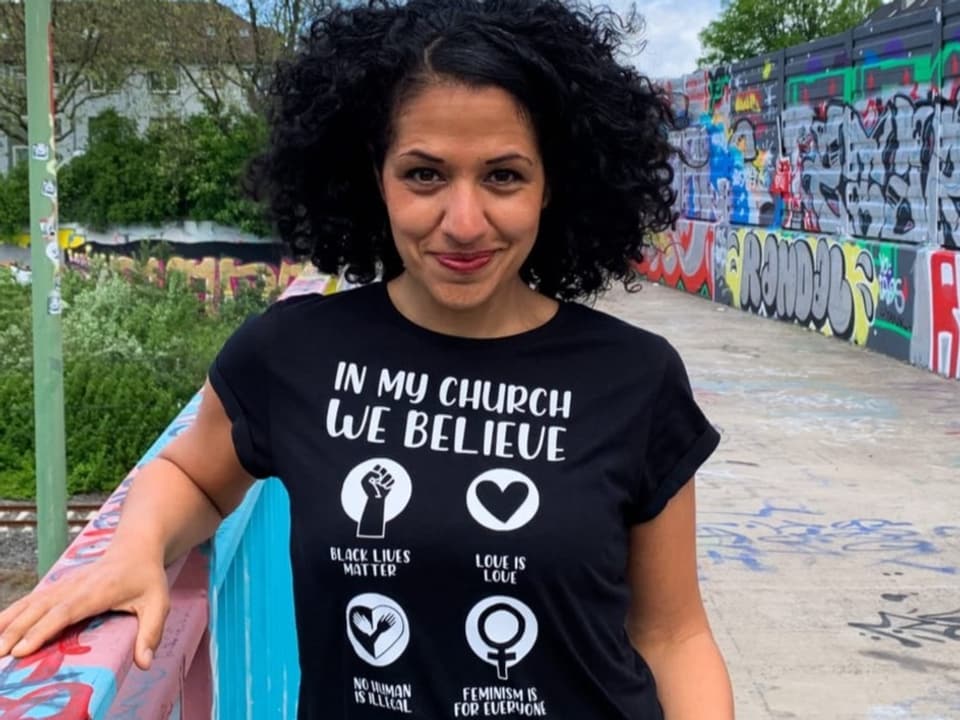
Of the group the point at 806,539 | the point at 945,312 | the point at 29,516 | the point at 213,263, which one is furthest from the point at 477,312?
the point at 213,263

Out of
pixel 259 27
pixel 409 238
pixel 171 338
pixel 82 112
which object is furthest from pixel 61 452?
pixel 82 112

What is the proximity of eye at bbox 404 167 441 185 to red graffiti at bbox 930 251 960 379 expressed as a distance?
9.78 metres

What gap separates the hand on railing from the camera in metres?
1.41

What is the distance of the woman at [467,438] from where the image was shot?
5.62ft

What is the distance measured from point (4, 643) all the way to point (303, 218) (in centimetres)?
100

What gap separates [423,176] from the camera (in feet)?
5.90

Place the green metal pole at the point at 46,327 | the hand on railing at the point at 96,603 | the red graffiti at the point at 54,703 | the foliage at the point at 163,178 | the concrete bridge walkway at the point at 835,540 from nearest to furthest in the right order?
the red graffiti at the point at 54,703, the hand on railing at the point at 96,603, the concrete bridge walkway at the point at 835,540, the green metal pole at the point at 46,327, the foliage at the point at 163,178

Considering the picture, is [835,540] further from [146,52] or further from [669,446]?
[146,52]

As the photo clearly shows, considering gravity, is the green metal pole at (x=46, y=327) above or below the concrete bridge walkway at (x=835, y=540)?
above

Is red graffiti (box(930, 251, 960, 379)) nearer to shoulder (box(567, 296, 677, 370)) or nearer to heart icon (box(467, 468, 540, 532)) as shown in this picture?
shoulder (box(567, 296, 677, 370))

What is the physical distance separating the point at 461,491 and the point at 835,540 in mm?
4874

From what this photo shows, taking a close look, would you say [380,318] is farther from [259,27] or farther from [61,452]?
[259,27]

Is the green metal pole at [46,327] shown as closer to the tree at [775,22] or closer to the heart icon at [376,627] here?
the heart icon at [376,627]

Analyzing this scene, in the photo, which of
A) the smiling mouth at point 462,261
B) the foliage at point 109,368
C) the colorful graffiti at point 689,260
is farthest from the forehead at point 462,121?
the colorful graffiti at point 689,260
